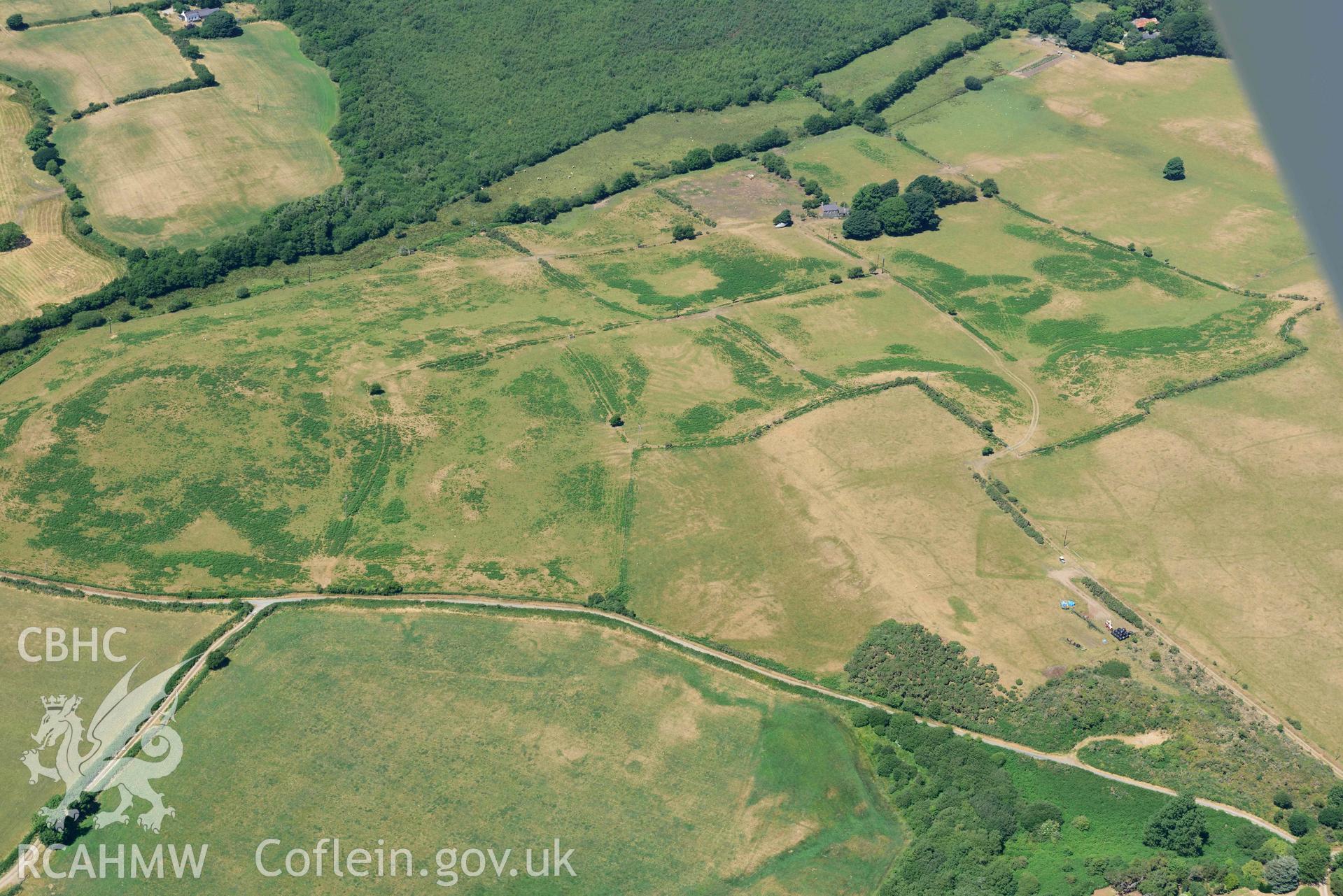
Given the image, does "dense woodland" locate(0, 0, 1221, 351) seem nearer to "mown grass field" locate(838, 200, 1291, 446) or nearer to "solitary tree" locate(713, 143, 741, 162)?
"mown grass field" locate(838, 200, 1291, 446)

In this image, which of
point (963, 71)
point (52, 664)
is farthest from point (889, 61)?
point (52, 664)

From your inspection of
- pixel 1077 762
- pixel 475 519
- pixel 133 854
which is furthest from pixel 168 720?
pixel 1077 762

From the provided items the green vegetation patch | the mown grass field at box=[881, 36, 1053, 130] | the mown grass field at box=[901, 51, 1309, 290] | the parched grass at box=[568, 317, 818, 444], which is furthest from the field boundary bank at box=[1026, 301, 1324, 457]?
the mown grass field at box=[881, 36, 1053, 130]

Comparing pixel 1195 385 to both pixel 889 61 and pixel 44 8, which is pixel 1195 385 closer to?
pixel 889 61

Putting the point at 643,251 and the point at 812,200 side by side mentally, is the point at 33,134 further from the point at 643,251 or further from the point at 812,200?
the point at 812,200

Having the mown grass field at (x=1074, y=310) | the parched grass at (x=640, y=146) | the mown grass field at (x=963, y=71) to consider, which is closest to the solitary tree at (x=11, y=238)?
the parched grass at (x=640, y=146)

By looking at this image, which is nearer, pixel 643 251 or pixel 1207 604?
pixel 1207 604
